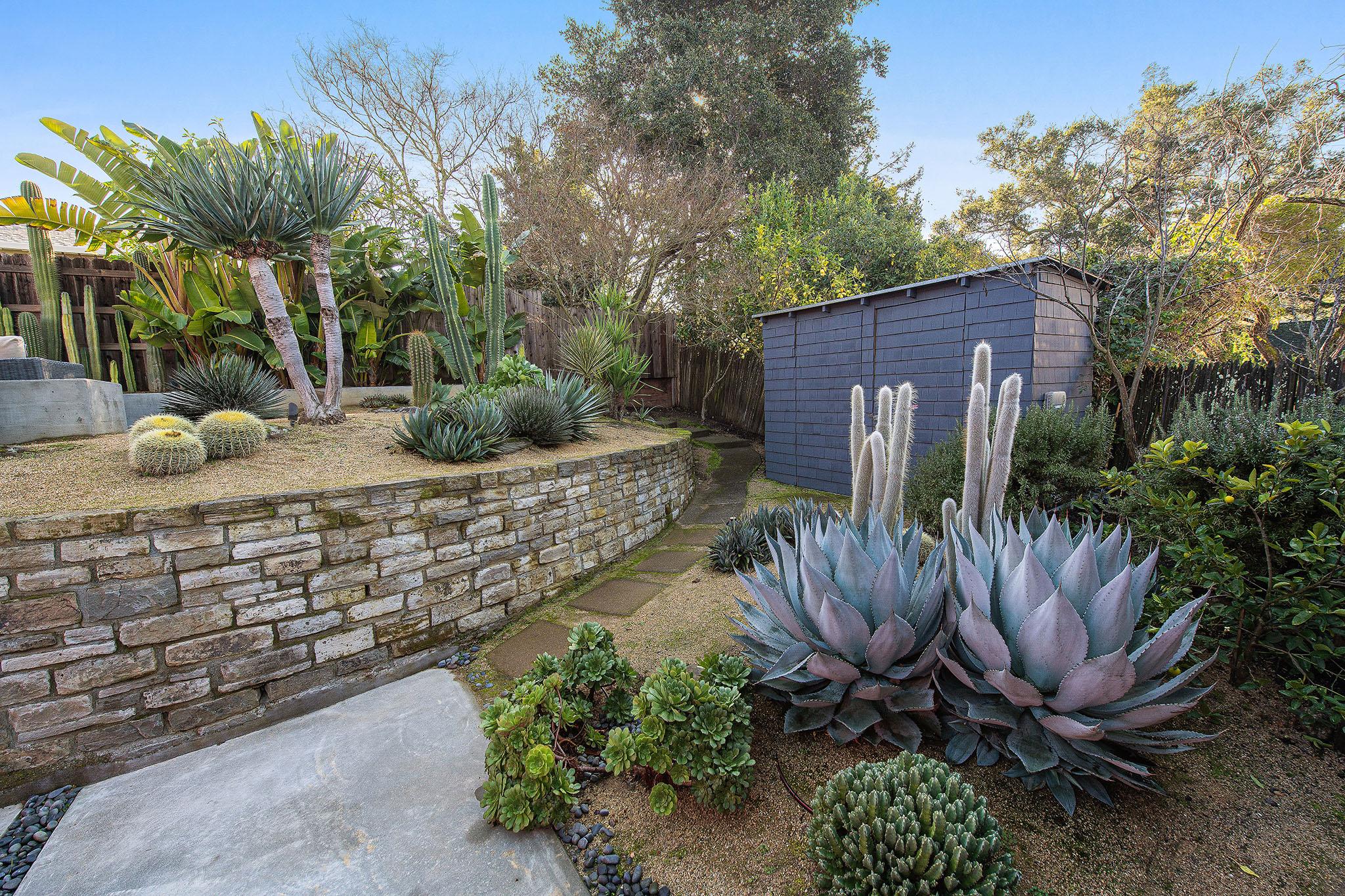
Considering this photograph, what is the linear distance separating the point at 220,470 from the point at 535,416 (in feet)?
7.17

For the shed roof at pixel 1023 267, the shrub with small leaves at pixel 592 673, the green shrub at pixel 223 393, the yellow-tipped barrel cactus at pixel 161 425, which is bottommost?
the shrub with small leaves at pixel 592 673

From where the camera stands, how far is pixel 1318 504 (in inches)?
76.9

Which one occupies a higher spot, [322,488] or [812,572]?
[322,488]

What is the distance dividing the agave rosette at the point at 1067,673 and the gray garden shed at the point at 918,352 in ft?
8.70

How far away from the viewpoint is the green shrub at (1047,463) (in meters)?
3.75

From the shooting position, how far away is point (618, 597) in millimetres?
3992

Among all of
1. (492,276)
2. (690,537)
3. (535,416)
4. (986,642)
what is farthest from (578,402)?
(986,642)

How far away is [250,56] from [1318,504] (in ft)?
35.7

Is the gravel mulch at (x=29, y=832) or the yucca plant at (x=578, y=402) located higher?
the yucca plant at (x=578, y=402)

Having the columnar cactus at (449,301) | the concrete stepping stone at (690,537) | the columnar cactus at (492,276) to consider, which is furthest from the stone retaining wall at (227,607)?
the columnar cactus at (492,276)

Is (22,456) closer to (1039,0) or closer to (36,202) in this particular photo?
(36,202)

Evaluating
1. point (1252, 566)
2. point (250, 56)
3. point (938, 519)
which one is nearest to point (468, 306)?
→ point (250, 56)

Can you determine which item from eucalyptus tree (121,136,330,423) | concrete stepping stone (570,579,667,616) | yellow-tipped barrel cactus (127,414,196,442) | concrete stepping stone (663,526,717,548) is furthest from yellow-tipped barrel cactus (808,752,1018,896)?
eucalyptus tree (121,136,330,423)

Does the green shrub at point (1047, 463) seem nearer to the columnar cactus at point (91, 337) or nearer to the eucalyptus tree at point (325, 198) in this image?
the eucalyptus tree at point (325, 198)
